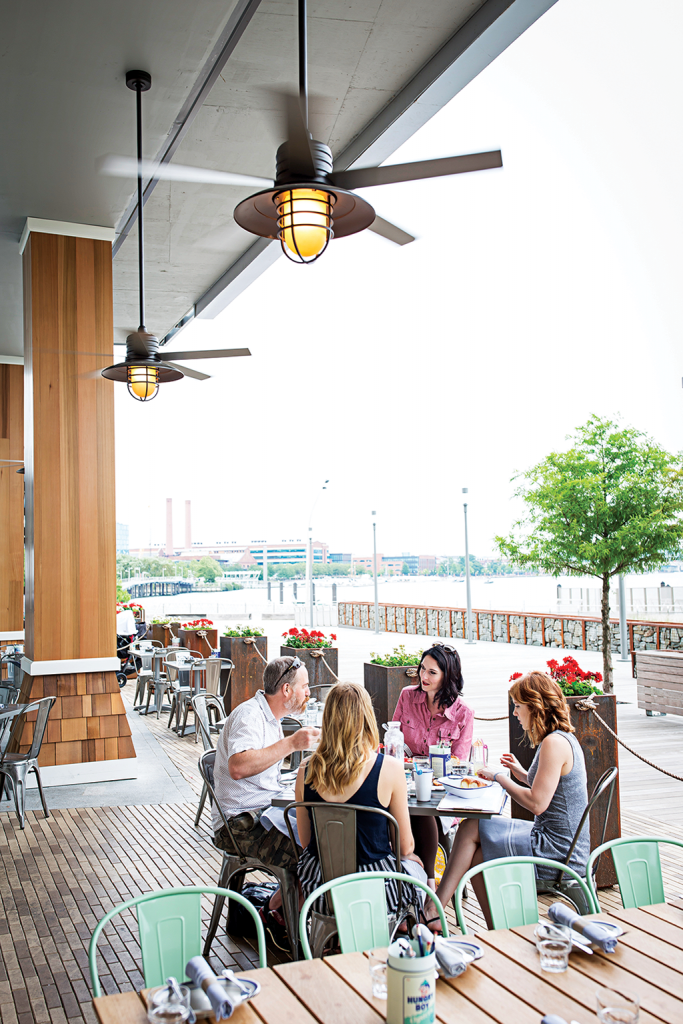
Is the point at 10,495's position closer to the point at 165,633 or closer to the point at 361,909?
the point at 165,633

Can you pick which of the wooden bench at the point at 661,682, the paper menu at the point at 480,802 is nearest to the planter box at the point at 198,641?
the wooden bench at the point at 661,682

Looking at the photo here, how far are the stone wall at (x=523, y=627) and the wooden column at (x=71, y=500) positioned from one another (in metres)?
12.8

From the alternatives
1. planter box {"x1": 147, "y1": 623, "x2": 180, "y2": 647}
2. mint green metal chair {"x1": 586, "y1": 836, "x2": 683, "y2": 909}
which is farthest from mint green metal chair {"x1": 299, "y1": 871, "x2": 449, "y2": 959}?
planter box {"x1": 147, "y1": 623, "x2": 180, "y2": 647}

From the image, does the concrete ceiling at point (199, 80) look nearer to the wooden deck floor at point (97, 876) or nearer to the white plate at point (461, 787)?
the white plate at point (461, 787)

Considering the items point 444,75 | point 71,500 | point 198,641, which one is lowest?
point 198,641

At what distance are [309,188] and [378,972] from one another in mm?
2196

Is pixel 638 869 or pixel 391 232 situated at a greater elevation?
pixel 391 232

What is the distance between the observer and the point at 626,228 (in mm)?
49344

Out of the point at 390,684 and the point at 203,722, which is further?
the point at 390,684

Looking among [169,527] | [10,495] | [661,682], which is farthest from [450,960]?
[169,527]

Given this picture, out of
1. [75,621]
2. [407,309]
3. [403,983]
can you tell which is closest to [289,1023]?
[403,983]

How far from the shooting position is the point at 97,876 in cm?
472

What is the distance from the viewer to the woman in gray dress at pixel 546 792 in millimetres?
3461

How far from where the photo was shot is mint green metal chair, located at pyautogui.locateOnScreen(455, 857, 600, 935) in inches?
96.3
